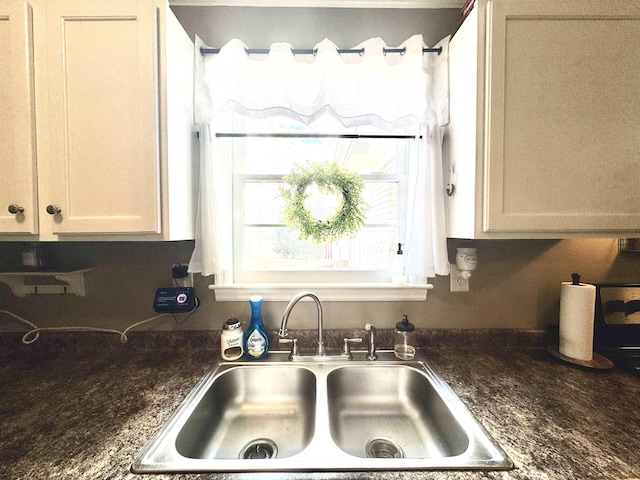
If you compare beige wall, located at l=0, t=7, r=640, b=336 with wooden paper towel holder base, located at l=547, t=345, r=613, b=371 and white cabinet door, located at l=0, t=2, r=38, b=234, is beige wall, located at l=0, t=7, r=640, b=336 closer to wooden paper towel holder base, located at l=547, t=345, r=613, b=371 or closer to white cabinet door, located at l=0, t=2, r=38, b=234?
wooden paper towel holder base, located at l=547, t=345, r=613, b=371

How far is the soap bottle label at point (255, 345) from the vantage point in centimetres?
111

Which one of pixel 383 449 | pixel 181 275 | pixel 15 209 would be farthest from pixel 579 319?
pixel 15 209

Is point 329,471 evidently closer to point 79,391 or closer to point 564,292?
point 79,391

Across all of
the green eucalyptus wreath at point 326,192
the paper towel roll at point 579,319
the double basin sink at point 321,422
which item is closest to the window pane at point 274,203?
the green eucalyptus wreath at point 326,192

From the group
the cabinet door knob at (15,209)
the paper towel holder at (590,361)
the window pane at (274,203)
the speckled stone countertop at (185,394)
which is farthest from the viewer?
the window pane at (274,203)

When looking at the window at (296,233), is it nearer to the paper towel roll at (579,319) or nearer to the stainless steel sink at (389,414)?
the stainless steel sink at (389,414)

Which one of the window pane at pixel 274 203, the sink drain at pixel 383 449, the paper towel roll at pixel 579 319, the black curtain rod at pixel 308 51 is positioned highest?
the black curtain rod at pixel 308 51

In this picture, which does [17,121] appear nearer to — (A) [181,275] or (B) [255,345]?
(A) [181,275]

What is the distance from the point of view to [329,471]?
0.62 m

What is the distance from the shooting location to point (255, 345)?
111 cm

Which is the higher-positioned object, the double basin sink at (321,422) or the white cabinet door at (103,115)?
the white cabinet door at (103,115)

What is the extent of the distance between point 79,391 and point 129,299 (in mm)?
423

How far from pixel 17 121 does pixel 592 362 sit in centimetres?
233

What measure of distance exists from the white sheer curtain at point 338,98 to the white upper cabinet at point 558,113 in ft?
0.72
